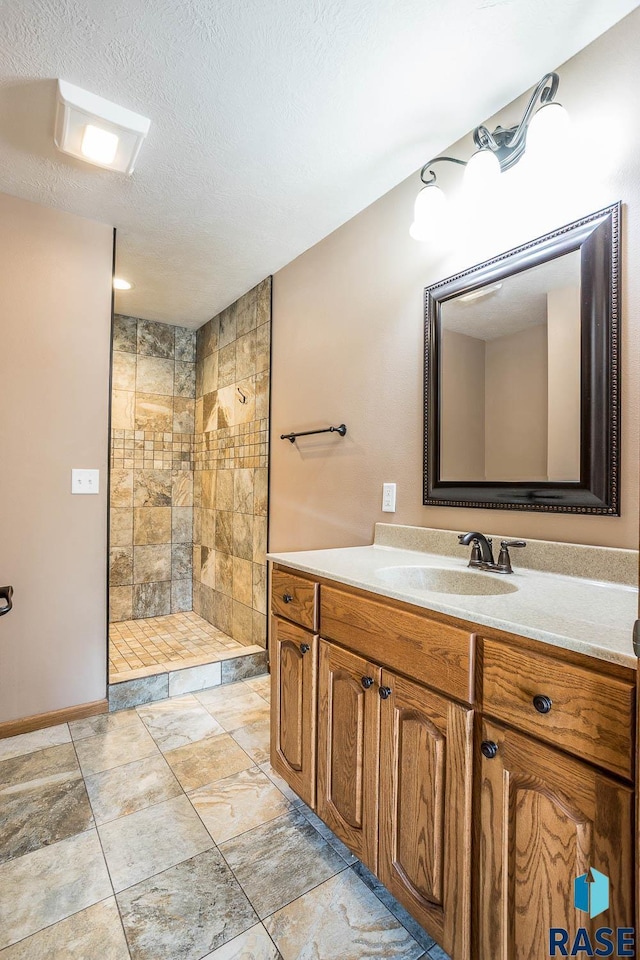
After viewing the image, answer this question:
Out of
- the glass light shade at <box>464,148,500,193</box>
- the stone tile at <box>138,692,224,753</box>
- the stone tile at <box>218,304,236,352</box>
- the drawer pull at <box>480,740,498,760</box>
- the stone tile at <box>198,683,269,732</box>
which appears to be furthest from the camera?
the stone tile at <box>218,304,236,352</box>

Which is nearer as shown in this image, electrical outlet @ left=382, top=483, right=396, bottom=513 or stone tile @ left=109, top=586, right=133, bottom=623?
electrical outlet @ left=382, top=483, right=396, bottom=513

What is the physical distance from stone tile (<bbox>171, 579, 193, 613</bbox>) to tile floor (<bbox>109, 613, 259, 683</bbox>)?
6cm

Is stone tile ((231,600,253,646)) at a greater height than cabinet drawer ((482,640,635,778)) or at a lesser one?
lesser

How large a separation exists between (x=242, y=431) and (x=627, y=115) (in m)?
2.43

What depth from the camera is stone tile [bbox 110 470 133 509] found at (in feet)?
11.9

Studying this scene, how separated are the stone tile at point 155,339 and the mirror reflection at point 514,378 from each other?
2719 millimetres

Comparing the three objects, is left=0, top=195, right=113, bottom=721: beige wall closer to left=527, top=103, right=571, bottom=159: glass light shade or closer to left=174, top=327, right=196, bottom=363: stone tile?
left=174, top=327, right=196, bottom=363: stone tile

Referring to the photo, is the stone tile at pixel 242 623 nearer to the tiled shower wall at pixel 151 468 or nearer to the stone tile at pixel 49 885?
the tiled shower wall at pixel 151 468

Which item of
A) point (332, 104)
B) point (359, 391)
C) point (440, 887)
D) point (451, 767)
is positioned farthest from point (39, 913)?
point (332, 104)

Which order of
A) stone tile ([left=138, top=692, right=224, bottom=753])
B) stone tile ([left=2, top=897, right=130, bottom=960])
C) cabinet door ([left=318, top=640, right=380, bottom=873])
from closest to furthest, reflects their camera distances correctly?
1. stone tile ([left=2, top=897, right=130, bottom=960])
2. cabinet door ([left=318, top=640, right=380, bottom=873])
3. stone tile ([left=138, top=692, right=224, bottom=753])

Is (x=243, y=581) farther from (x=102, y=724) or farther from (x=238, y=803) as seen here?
(x=238, y=803)

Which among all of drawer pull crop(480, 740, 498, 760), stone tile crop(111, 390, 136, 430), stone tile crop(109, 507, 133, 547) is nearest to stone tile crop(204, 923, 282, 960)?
drawer pull crop(480, 740, 498, 760)

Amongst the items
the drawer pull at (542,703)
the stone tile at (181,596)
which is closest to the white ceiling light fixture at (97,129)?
the drawer pull at (542,703)

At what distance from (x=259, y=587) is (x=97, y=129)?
231cm
